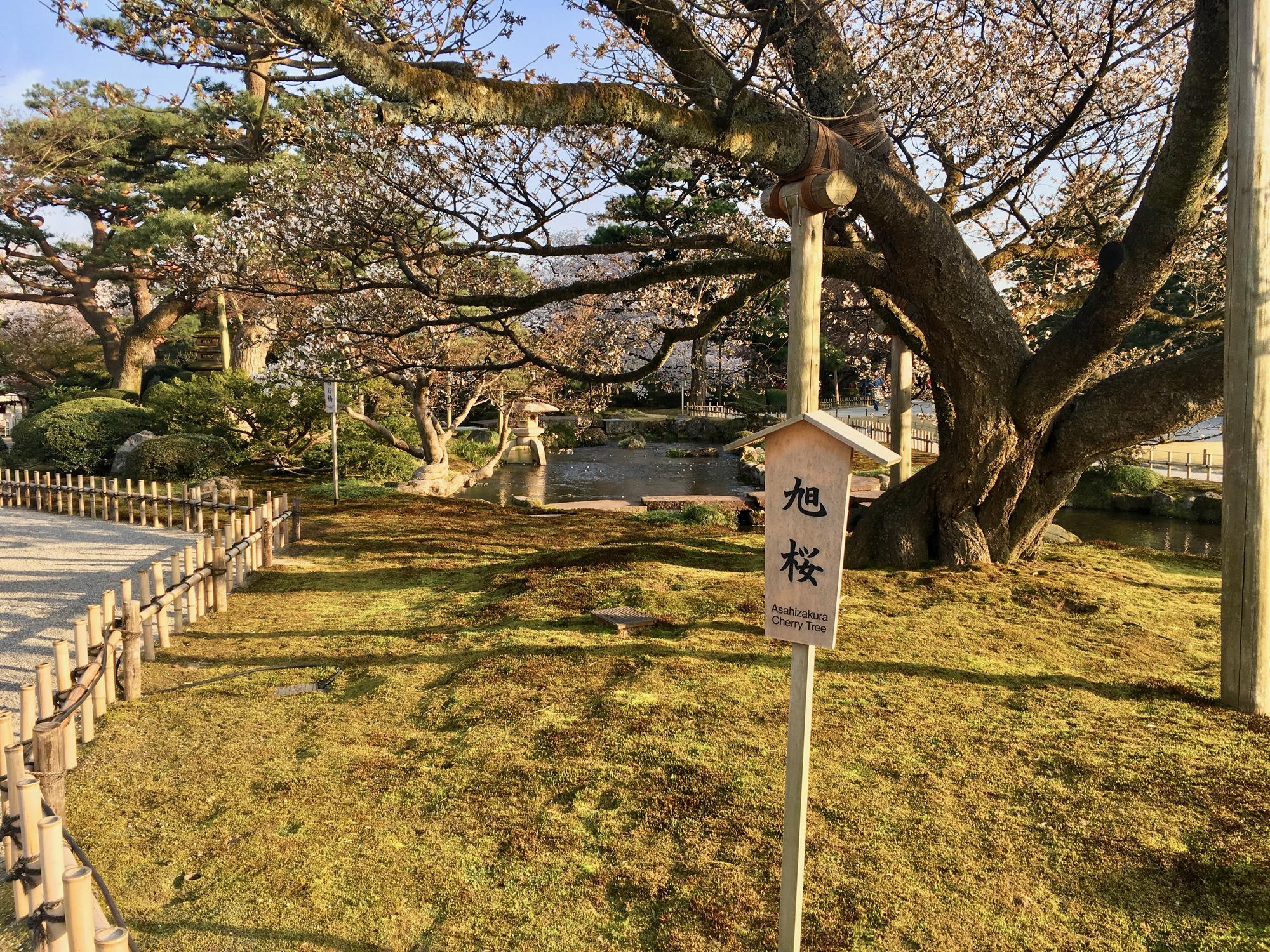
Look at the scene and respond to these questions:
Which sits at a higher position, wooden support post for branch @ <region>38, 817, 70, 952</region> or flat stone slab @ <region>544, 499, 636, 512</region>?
flat stone slab @ <region>544, 499, 636, 512</region>

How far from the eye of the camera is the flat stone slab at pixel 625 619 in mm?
5953

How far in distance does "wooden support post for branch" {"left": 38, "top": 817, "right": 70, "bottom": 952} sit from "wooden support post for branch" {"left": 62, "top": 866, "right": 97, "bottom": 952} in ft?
1.02

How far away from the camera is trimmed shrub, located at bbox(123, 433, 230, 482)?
1460 cm

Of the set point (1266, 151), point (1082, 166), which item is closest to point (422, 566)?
point (1266, 151)

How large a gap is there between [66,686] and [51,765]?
0.77 meters

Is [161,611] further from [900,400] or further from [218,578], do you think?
[900,400]

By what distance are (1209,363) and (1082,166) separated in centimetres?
434

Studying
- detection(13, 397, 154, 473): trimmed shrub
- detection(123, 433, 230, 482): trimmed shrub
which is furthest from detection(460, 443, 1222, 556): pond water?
detection(13, 397, 154, 473): trimmed shrub

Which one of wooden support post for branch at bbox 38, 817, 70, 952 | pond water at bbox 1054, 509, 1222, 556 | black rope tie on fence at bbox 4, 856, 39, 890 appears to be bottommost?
black rope tie on fence at bbox 4, 856, 39, 890

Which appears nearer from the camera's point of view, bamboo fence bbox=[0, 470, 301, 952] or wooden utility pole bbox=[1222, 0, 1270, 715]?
bamboo fence bbox=[0, 470, 301, 952]

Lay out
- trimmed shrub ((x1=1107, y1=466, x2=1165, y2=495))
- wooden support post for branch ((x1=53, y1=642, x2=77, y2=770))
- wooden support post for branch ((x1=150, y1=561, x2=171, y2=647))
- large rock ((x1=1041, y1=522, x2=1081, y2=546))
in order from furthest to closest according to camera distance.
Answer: trimmed shrub ((x1=1107, y1=466, x2=1165, y2=495))
large rock ((x1=1041, y1=522, x2=1081, y2=546))
wooden support post for branch ((x1=150, y1=561, x2=171, y2=647))
wooden support post for branch ((x1=53, y1=642, x2=77, y2=770))

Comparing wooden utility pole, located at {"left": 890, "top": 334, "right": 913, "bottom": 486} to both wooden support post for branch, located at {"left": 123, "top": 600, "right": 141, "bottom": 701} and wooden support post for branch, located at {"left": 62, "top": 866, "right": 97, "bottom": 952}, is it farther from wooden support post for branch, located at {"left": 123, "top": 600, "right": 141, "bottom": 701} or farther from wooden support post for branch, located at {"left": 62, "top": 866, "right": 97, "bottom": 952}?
wooden support post for branch, located at {"left": 62, "top": 866, "right": 97, "bottom": 952}

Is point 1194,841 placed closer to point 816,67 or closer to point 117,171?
point 816,67

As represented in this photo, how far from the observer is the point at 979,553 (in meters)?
7.11
